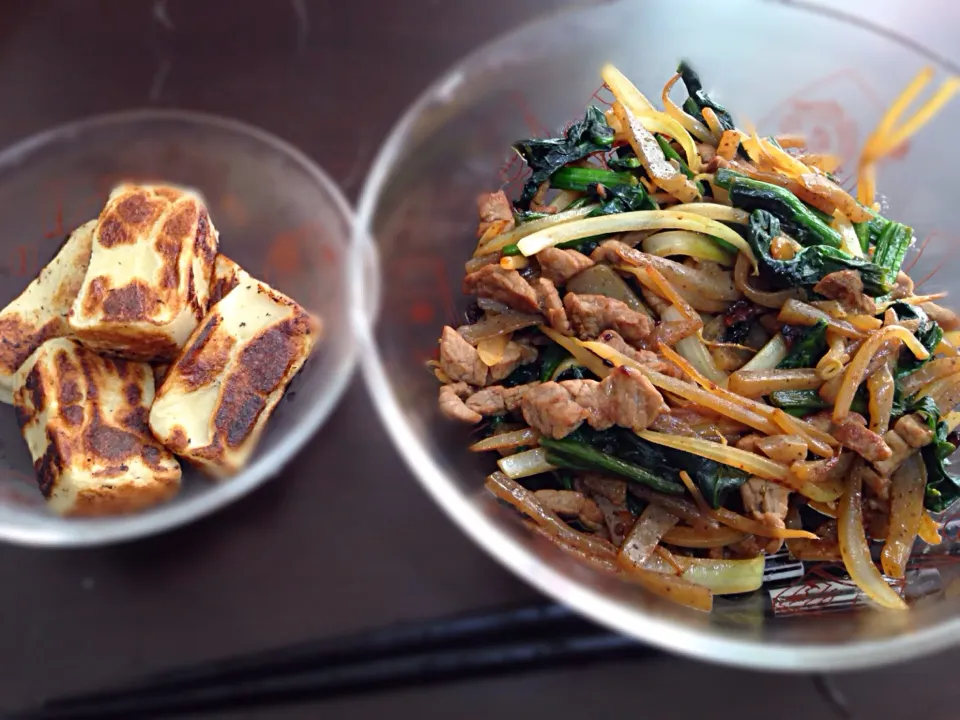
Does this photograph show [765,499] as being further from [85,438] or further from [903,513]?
[85,438]

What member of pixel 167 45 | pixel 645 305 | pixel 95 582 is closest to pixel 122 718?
pixel 95 582

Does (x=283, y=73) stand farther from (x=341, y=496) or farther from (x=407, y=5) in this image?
(x=341, y=496)

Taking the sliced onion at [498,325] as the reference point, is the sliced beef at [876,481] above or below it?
below

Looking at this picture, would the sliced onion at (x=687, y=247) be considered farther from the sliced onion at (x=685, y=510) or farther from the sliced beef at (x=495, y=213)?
the sliced onion at (x=685, y=510)

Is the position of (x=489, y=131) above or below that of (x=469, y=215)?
above

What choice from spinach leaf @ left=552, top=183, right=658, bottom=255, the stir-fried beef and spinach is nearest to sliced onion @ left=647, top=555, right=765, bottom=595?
the stir-fried beef and spinach

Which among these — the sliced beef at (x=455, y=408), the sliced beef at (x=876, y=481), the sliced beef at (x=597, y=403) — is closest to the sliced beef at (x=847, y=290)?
the sliced beef at (x=876, y=481)
